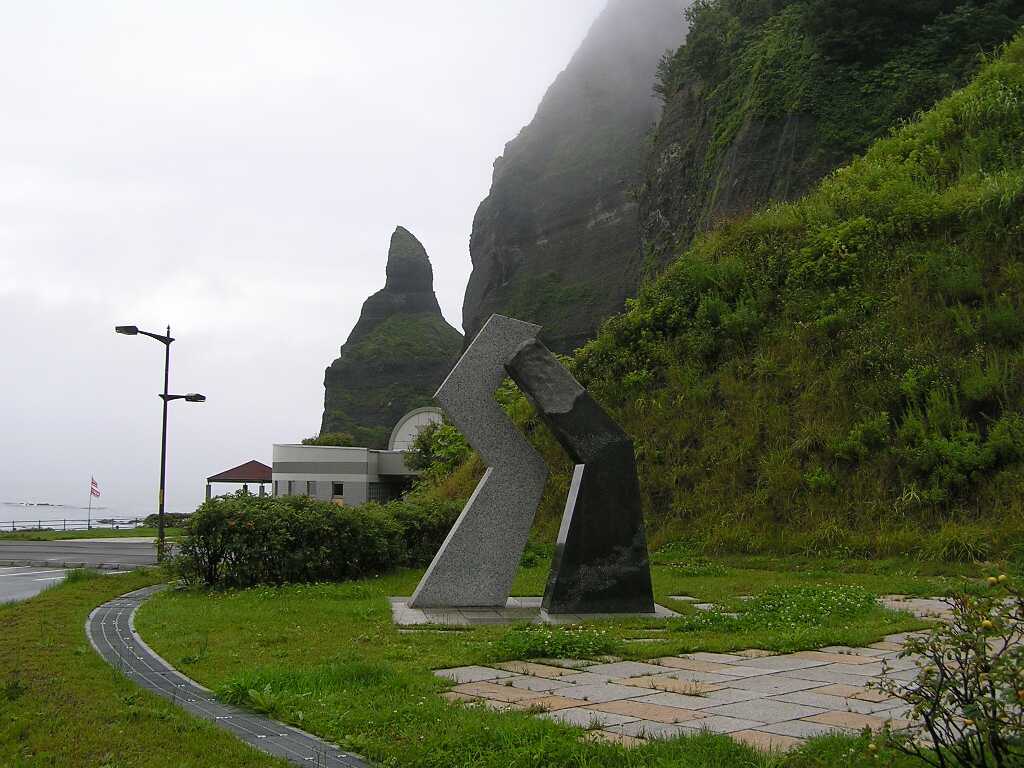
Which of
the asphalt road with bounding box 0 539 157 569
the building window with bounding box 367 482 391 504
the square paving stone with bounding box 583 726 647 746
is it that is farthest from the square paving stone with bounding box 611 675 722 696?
the building window with bounding box 367 482 391 504

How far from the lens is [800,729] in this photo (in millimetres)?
4574

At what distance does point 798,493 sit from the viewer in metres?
14.8

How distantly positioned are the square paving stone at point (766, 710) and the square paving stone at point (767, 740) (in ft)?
0.95

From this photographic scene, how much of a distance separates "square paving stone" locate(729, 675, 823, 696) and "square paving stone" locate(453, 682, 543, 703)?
4.37 feet

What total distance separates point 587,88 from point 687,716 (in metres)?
A: 84.3

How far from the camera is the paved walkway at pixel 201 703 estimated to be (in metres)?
4.42

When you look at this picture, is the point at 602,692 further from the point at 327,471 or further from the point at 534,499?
the point at 327,471

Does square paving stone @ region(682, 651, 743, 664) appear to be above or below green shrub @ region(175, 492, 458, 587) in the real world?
below

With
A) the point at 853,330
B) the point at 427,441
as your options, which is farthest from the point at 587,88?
the point at 853,330

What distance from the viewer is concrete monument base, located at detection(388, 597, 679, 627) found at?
8.85 m

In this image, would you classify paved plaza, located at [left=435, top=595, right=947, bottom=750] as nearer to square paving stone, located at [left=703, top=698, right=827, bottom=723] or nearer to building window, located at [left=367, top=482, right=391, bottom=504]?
square paving stone, located at [left=703, top=698, right=827, bottom=723]

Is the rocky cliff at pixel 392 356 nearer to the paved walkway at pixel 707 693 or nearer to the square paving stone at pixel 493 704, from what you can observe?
the paved walkway at pixel 707 693

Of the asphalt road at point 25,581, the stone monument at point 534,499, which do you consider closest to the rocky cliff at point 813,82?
the stone monument at point 534,499

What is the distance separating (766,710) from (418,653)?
297 centimetres
